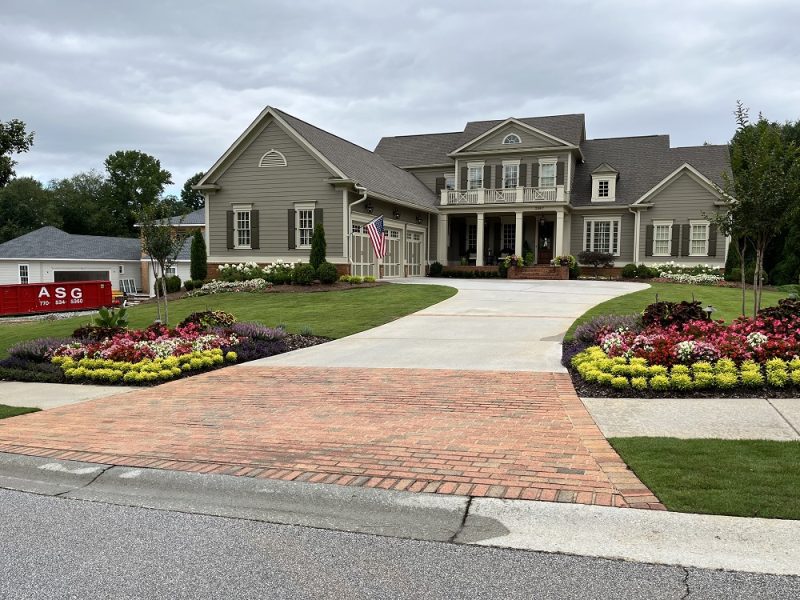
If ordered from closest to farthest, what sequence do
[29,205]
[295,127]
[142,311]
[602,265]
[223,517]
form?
[223,517], [142,311], [295,127], [602,265], [29,205]

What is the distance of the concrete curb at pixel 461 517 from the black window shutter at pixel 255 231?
73.6 feet

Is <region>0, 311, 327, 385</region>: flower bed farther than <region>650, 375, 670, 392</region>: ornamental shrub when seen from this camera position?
Yes

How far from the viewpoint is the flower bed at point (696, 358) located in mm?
7207

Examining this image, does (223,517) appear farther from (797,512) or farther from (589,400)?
(589,400)

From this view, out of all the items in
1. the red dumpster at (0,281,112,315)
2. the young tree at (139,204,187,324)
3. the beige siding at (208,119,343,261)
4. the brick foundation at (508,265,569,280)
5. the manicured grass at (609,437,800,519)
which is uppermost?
the beige siding at (208,119,343,261)

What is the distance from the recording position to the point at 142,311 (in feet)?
69.3

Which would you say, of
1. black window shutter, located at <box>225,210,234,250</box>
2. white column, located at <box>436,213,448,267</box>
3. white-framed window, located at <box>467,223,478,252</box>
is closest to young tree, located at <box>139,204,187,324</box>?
black window shutter, located at <box>225,210,234,250</box>

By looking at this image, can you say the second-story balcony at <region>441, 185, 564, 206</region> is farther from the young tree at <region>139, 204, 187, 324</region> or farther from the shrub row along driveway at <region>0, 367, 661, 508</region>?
the shrub row along driveway at <region>0, 367, 661, 508</region>

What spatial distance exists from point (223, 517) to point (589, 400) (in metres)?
4.54

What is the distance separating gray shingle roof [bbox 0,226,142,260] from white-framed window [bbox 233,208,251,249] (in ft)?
65.3

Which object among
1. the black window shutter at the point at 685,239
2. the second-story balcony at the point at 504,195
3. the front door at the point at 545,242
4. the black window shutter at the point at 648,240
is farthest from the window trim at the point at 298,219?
the black window shutter at the point at 685,239

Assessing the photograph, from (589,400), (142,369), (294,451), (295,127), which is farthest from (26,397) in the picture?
(295,127)

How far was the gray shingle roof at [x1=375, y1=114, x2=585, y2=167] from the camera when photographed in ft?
111

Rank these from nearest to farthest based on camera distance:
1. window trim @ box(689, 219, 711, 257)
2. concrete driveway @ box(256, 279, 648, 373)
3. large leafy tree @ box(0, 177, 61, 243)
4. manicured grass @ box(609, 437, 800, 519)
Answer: manicured grass @ box(609, 437, 800, 519) → concrete driveway @ box(256, 279, 648, 373) → window trim @ box(689, 219, 711, 257) → large leafy tree @ box(0, 177, 61, 243)
